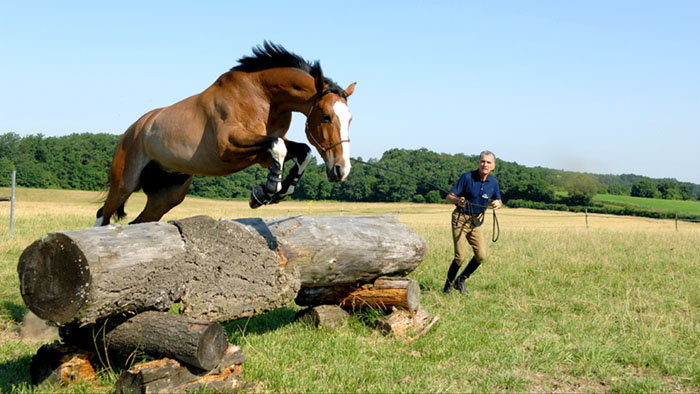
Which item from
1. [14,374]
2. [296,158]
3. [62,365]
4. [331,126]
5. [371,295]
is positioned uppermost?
[331,126]

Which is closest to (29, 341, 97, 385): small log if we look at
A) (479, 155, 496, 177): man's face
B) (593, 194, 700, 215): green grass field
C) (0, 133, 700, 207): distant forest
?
(479, 155, 496, 177): man's face

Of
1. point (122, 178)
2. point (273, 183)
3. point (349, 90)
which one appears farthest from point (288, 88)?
point (122, 178)

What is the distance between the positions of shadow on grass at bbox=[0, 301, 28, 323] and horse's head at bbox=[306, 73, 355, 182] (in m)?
4.07

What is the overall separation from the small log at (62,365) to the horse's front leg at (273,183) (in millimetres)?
1795

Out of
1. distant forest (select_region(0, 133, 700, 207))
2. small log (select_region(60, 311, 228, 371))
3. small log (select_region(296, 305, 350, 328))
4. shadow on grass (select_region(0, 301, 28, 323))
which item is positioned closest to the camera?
small log (select_region(60, 311, 228, 371))

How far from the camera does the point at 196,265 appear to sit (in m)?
4.11

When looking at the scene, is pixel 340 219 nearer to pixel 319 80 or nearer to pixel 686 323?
pixel 319 80

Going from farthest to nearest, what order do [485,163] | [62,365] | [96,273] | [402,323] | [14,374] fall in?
[485,163] → [402,323] → [14,374] → [62,365] → [96,273]

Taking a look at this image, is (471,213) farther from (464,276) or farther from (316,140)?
(316,140)

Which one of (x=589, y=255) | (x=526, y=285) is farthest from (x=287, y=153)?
(x=589, y=255)

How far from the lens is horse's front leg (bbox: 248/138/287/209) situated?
4.65 metres

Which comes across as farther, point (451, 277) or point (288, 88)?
point (451, 277)

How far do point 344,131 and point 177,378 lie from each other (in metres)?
2.40

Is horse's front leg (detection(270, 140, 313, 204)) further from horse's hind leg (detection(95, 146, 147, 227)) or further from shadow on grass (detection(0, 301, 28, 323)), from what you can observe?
shadow on grass (detection(0, 301, 28, 323))
